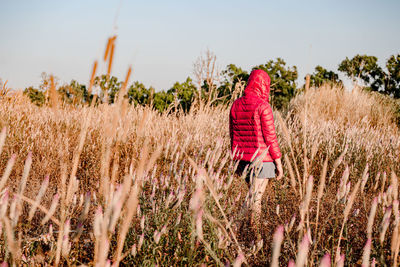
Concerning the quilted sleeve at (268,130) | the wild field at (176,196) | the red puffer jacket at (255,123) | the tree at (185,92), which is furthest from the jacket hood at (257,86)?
the tree at (185,92)

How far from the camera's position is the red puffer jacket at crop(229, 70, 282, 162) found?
3.20m

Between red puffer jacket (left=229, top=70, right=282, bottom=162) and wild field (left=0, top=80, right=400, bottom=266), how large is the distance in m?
0.28

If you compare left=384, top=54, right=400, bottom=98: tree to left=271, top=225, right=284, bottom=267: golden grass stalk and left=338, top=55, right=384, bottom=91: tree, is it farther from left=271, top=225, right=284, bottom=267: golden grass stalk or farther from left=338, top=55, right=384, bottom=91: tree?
left=271, top=225, right=284, bottom=267: golden grass stalk

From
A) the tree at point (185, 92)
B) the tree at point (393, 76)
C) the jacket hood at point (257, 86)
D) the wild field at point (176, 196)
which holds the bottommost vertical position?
the wild field at point (176, 196)

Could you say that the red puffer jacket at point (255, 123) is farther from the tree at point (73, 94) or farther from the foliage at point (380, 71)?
the foliage at point (380, 71)

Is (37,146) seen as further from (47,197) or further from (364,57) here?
(364,57)

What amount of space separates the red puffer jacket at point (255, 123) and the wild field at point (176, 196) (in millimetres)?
283

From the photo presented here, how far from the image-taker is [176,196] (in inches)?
77.2

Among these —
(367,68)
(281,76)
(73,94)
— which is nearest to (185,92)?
(281,76)

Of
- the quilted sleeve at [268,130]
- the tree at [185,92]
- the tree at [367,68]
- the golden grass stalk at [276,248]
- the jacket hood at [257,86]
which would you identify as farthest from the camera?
the tree at [367,68]

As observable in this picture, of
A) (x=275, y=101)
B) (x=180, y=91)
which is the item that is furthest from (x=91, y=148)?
(x=275, y=101)

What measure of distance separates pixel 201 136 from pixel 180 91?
4591 mm

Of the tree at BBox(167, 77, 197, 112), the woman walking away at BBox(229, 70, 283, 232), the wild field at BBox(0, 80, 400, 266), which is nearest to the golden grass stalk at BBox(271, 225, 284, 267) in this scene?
the wild field at BBox(0, 80, 400, 266)

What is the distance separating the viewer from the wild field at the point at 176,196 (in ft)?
3.02
